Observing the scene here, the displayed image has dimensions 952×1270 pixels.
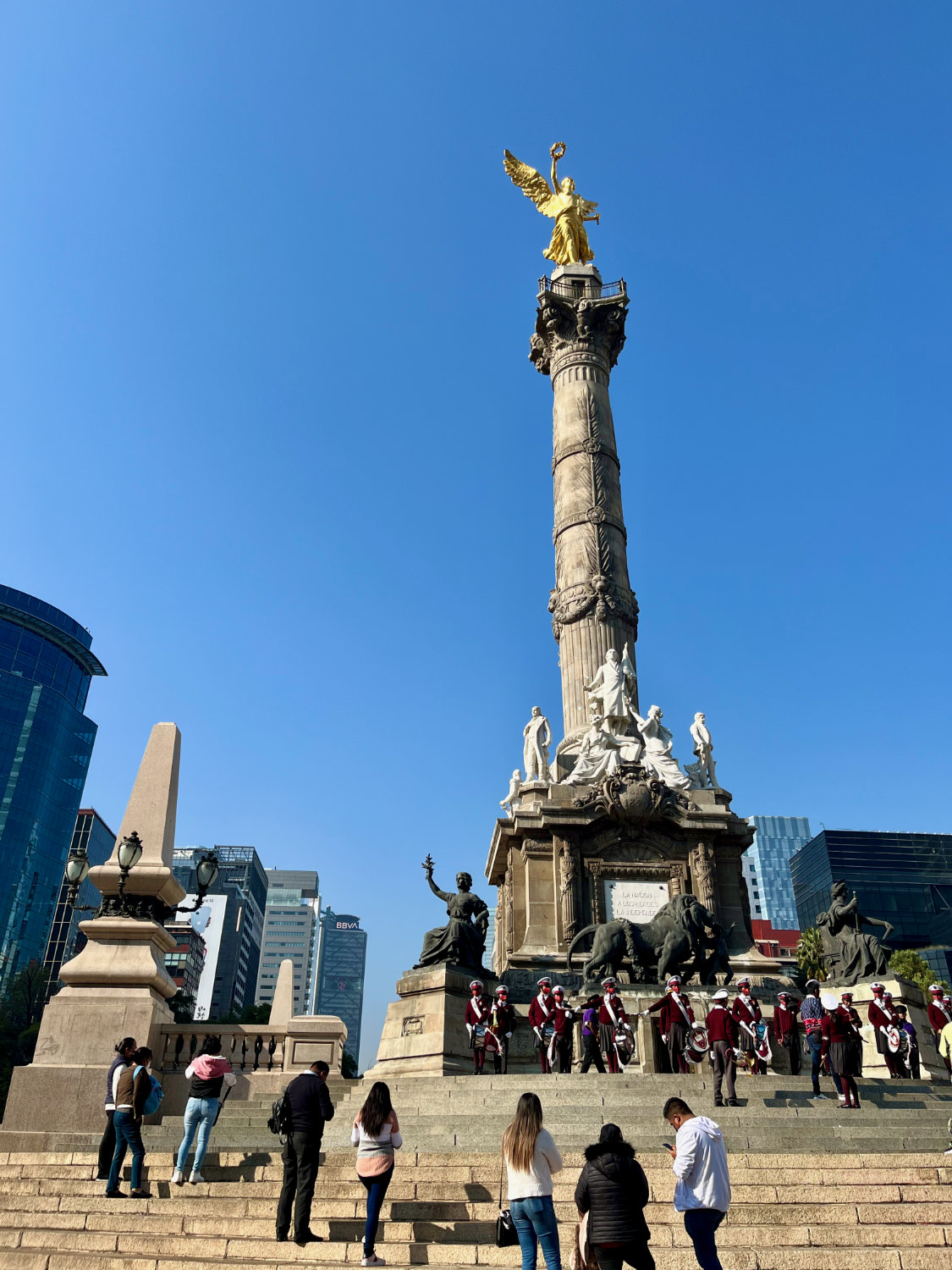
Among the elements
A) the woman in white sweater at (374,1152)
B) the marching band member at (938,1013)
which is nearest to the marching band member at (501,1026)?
the marching band member at (938,1013)

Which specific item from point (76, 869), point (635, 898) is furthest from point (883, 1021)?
point (76, 869)

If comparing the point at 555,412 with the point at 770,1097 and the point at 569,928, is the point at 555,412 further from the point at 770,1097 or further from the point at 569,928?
the point at 770,1097

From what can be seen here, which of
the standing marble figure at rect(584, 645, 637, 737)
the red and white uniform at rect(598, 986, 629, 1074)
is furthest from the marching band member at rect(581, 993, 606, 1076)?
the standing marble figure at rect(584, 645, 637, 737)

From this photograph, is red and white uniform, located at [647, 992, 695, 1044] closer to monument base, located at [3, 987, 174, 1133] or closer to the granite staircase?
the granite staircase

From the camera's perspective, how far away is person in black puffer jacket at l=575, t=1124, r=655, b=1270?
513 centimetres

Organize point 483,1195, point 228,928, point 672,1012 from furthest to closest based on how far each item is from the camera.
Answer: point 228,928
point 672,1012
point 483,1195

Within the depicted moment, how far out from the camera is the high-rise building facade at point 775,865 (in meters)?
164

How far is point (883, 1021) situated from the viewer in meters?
14.3

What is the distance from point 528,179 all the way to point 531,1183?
1465 inches

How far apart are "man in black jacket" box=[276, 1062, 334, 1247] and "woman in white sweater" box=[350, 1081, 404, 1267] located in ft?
1.41

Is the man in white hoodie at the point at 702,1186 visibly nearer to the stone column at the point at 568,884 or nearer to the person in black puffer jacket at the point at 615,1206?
the person in black puffer jacket at the point at 615,1206

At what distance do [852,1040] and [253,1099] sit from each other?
8.05 metres

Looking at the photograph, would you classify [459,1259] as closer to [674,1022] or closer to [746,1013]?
[674,1022]

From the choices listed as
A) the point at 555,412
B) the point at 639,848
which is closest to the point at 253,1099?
the point at 639,848
